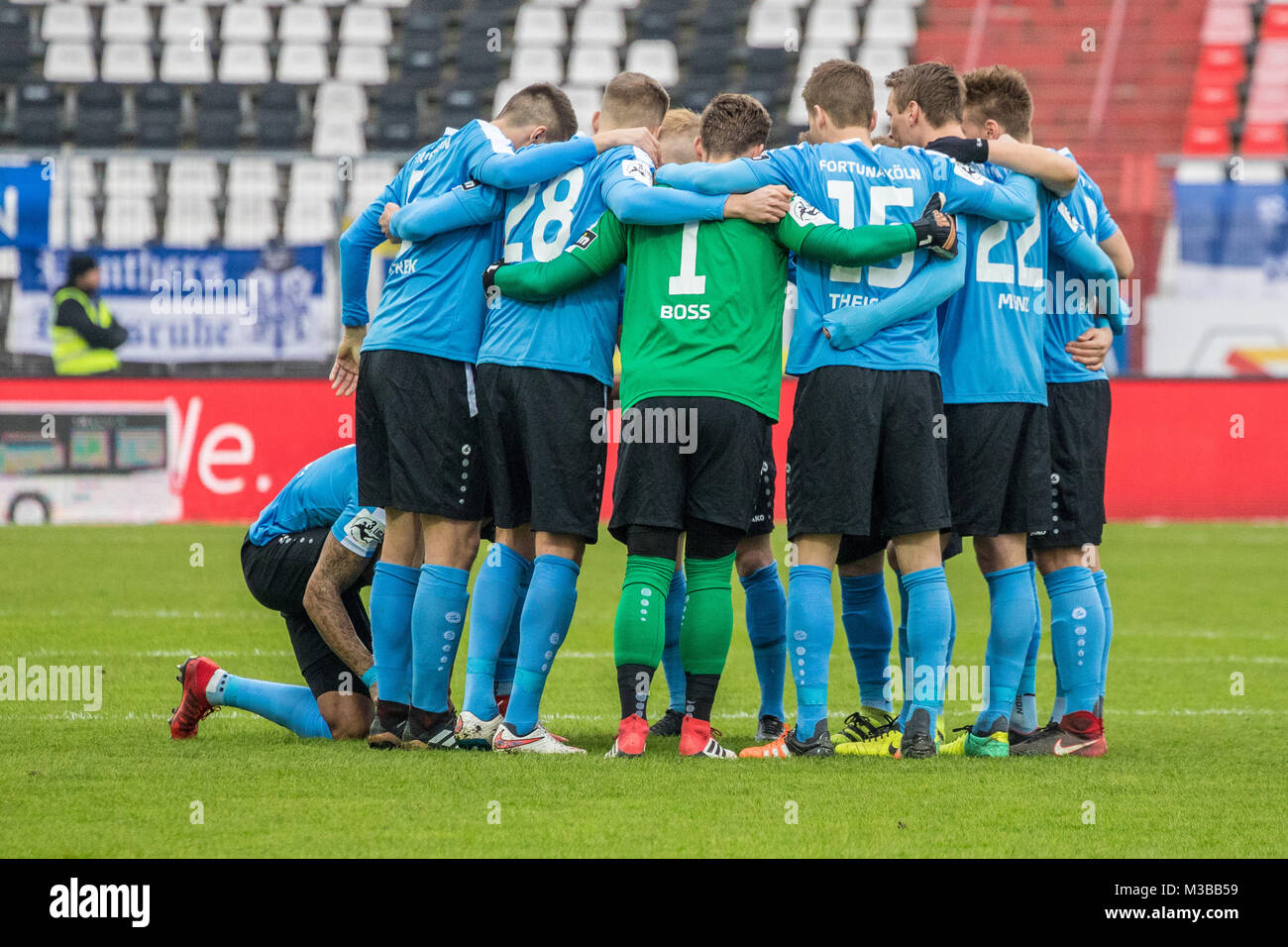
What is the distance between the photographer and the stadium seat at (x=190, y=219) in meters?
15.1

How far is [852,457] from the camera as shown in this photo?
512 centimetres

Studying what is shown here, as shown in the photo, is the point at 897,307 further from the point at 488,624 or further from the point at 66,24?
the point at 66,24

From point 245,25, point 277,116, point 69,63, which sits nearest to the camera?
point 277,116

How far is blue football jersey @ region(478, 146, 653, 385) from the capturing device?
5.32 meters

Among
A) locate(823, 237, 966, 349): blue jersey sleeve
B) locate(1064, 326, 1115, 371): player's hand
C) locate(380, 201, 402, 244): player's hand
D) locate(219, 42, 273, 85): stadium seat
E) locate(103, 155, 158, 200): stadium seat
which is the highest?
locate(219, 42, 273, 85): stadium seat

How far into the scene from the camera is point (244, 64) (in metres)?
20.4

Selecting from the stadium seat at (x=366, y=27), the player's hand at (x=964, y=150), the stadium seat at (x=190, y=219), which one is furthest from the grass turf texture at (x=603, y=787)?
the stadium seat at (x=366, y=27)

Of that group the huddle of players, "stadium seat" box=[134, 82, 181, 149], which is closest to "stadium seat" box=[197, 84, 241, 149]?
"stadium seat" box=[134, 82, 181, 149]

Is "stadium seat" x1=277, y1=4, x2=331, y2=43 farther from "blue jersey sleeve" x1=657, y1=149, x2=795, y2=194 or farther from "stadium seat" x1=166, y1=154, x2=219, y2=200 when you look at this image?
"blue jersey sleeve" x1=657, y1=149, x2=795, y2=194

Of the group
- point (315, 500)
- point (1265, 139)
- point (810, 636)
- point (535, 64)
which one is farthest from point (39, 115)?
point (810, 636)

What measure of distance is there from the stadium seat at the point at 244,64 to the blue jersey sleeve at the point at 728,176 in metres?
16.1

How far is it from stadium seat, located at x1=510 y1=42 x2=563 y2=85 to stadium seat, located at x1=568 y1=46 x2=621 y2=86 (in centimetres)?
19

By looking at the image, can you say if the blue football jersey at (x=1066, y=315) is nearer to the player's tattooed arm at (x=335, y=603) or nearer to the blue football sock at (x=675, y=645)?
the blue football sock at (x=675, y=645)

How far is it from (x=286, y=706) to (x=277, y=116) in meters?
15.0
